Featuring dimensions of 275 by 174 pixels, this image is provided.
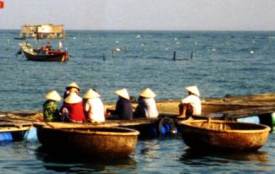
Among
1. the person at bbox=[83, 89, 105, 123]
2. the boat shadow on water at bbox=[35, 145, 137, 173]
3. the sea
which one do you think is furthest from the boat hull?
the boat shadow on water at bbox=[35, 145, 137, 173]

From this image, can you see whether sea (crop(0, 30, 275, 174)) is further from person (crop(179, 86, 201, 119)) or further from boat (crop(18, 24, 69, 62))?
boat (crop(18, 24, 69, 62))

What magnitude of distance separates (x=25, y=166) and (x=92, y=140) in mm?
1716

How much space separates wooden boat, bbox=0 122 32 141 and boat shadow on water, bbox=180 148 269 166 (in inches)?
177

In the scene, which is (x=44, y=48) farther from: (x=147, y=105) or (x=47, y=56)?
(x=147, y=105)

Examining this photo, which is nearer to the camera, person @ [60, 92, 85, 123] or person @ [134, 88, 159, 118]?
person @ [60, 92, 85, 123]

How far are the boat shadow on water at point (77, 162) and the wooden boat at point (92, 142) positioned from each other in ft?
0.41

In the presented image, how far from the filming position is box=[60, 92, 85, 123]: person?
18.4 metres

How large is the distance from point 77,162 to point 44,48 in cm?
6681

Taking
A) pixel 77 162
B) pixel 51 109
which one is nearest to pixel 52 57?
pixel 51 109

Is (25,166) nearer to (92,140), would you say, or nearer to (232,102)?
(92,140)

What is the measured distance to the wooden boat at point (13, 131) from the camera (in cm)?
1911

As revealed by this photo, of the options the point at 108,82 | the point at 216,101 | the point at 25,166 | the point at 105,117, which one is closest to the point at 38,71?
the point at 108,82

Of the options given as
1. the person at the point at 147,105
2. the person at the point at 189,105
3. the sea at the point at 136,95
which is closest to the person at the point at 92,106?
the sea at the point at 136,95

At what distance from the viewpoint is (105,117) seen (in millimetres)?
21000
